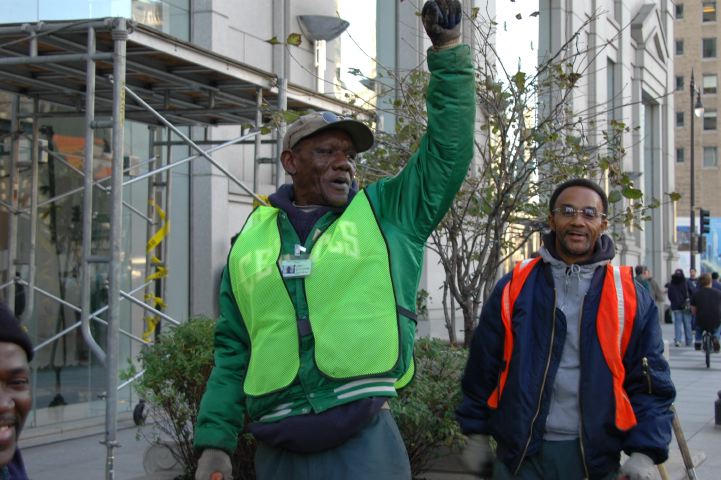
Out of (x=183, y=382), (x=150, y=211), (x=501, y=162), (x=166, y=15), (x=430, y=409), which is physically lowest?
(x=430, y=409)

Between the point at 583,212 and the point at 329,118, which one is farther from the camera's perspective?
the point at 583,212

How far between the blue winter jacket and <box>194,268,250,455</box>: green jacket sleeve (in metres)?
1.13

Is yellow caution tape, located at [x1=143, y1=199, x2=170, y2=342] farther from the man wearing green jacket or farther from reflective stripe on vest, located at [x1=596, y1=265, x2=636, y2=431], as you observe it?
the man wearing green jacket

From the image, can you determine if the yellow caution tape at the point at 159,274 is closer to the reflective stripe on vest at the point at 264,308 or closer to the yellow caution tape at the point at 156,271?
the yellow caution tape at the point at 156,271

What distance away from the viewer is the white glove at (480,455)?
176 inches

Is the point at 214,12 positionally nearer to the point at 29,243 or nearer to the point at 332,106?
the point at 332,106

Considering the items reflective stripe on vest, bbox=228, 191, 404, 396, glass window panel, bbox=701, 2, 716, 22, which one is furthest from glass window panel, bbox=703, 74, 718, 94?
reflective stripe on vest, bbox=228, 191, 404, 396

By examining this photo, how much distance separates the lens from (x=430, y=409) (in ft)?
23.0

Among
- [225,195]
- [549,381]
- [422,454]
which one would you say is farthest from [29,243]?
[549,381]

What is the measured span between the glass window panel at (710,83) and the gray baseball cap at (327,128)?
75526mm

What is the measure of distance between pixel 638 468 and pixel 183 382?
384 centimetres

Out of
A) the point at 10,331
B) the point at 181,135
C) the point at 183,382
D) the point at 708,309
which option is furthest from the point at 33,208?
the point at 708,309

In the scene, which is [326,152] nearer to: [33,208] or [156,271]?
[33,208]

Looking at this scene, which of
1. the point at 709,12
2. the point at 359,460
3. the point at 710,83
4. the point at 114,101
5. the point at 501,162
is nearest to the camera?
the point at 359,460
